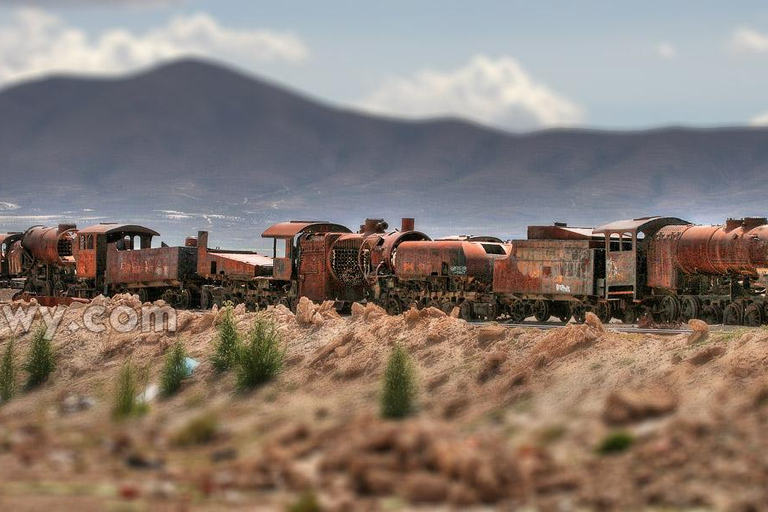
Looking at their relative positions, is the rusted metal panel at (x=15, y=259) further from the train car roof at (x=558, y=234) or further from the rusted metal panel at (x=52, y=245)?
the train car roof at (x=558, y=234)

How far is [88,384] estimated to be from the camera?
34.6m

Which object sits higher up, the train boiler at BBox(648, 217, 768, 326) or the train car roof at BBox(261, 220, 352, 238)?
the train car roof at BBox(261, 220, 352, 238)

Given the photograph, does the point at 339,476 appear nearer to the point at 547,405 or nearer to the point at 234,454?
the point at 234,454

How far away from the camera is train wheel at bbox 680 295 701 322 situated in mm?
36125

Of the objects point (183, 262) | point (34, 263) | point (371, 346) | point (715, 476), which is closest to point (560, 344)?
point (371, 346)

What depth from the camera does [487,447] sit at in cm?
1530

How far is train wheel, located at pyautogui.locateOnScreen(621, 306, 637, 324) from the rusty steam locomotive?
4 cm

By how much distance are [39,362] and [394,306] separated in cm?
1306

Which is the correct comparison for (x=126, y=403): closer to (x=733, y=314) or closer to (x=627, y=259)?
(x=627, y=259)

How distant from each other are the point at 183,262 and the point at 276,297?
578cm

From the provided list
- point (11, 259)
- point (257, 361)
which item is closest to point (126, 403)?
point (257, 361)

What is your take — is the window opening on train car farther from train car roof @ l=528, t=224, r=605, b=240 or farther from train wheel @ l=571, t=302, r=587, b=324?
train wheel @ l=571, t=302, r=587, b=324

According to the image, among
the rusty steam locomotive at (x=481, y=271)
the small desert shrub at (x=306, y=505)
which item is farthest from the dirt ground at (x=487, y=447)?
the rusty steam locomotive at (x=481, y=271)

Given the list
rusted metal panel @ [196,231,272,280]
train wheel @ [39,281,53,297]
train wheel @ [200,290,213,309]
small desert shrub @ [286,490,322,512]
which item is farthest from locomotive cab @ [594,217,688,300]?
train wheel @ [39,281,53,297]
